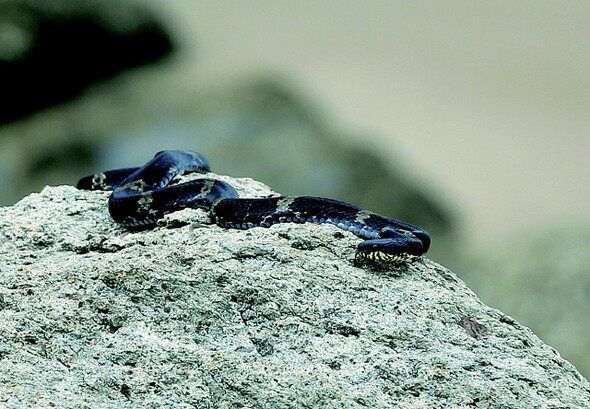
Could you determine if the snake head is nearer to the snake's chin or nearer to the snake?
the snake

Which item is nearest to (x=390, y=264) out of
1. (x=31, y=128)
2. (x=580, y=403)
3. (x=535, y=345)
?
(x=535, y=345)

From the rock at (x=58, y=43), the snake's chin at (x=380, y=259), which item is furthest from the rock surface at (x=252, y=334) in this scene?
the rock at (x=58, y=43)

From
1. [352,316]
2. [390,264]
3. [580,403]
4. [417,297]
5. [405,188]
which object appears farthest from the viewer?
[405,188]

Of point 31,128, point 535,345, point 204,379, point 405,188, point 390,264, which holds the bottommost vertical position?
point 204,379

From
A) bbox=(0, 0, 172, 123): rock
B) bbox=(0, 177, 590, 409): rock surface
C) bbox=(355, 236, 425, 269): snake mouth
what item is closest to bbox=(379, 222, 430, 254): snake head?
bbox=(355, 236, 425, 269): snake mouth

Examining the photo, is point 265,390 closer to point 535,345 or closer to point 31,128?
point 535,345

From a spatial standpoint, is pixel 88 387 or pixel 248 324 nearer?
pixel 88 387

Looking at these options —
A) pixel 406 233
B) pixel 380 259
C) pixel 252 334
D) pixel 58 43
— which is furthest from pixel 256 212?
pixel 58 43

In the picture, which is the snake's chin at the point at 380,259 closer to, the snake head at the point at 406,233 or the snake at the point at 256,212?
the snake at the point at 256,212
